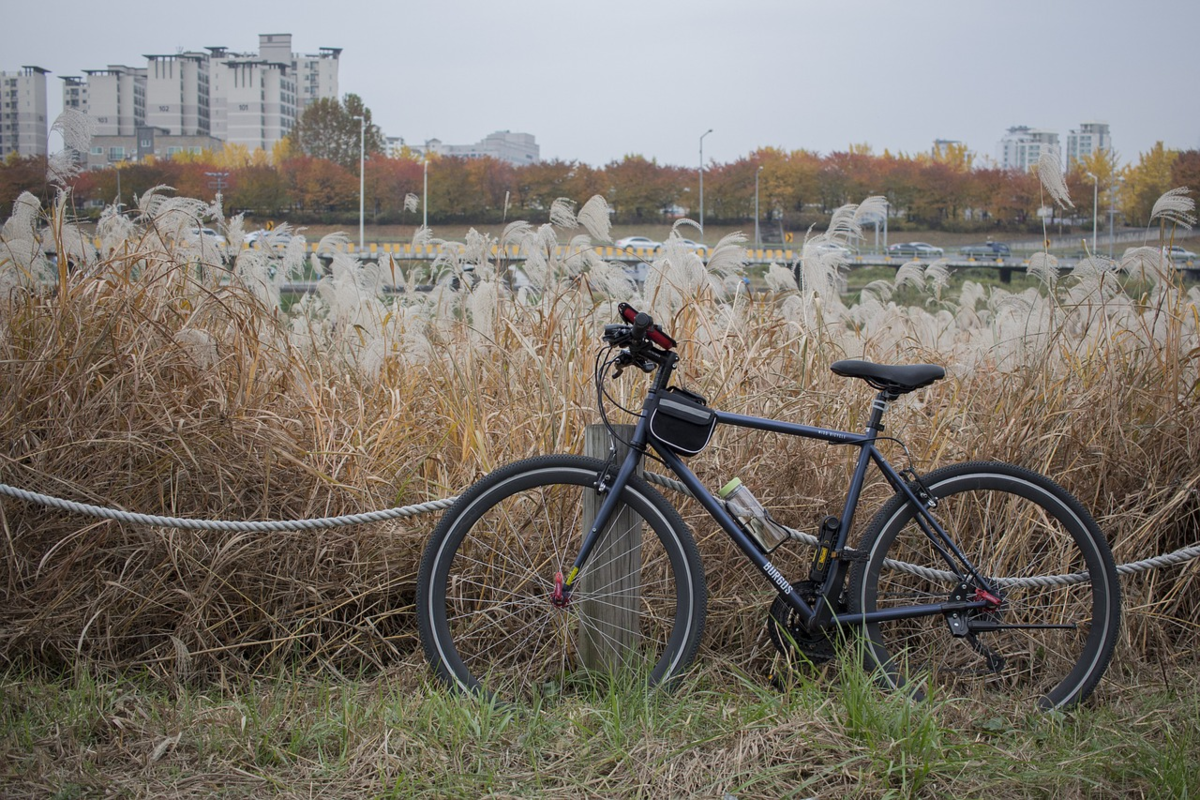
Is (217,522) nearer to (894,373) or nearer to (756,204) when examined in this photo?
(894,373)

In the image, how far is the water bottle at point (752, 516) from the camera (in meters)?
2.73

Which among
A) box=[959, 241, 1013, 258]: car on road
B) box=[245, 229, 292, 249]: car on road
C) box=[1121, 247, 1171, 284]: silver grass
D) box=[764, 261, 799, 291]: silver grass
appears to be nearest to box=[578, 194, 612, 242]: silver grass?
box=[764, 261, 799, 291]: silver grass

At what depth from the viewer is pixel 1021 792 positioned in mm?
2242

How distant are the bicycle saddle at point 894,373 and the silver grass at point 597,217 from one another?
1617 millimetres

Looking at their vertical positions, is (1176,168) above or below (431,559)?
above

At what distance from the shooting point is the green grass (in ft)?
7.39

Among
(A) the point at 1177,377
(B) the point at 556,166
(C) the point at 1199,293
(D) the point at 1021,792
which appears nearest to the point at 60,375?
(D) the point at 1021,792

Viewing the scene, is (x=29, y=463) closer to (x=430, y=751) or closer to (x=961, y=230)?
(x=430, y=751)

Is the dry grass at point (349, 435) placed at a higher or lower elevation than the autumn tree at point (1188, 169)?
lower

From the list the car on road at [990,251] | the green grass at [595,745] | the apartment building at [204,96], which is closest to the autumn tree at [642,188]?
the car on road at [990,251]

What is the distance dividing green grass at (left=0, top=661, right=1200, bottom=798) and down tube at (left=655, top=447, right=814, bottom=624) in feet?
0.78

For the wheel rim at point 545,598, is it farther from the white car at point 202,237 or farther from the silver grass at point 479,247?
the white car at point 202,237

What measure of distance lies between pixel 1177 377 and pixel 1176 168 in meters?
5.71

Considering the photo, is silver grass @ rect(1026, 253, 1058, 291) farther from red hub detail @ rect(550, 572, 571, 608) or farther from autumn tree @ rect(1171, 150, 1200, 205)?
autumn tree @ rect(1171, 150, 1200, 205)
